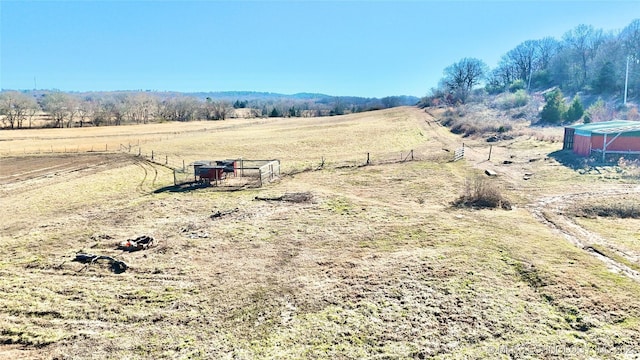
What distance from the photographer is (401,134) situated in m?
56.1

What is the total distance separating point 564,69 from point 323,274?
111038mm

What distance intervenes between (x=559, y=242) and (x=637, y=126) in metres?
23.7

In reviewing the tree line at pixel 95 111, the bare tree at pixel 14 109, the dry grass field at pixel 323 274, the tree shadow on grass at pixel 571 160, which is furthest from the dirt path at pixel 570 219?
the tree line at pixel 95 111

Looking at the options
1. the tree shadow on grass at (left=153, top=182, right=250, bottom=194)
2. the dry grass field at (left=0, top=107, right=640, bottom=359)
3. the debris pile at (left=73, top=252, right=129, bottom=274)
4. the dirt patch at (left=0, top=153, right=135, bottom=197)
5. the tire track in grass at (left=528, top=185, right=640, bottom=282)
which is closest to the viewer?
the dry grass field at (left=0, top=107, right=640, bottom=359)

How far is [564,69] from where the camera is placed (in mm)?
98312

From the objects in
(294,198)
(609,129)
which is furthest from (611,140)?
(294,198)

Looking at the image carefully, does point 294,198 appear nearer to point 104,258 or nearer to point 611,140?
point 104,258

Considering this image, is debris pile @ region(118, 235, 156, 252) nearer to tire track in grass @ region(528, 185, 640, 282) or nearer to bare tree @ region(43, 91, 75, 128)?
tire track in grass @ region(528, 185, 640, 282)

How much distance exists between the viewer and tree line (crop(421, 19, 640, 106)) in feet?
228

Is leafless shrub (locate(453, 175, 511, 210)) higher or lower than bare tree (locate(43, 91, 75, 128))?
lower

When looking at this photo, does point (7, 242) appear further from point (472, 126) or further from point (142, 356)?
point (472, 126)

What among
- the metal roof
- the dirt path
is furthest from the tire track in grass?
the metal roof

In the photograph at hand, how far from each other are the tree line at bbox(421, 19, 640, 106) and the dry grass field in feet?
189

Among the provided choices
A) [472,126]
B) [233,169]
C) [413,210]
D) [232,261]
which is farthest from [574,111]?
[232,261]
